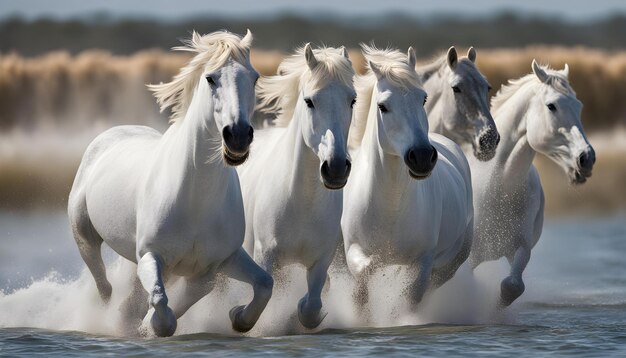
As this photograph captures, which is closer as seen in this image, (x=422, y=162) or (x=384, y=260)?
(x=422, y=162)

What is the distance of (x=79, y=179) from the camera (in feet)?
27.8

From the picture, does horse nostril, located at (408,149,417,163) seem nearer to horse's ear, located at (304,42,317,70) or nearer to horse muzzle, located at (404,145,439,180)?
horse muzzle, located at (404,145,439,180)

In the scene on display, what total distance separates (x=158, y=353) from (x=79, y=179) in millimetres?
2168

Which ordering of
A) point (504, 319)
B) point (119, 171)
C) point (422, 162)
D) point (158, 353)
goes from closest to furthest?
point (158, 353) < point (422, 162) < point (119, 171) < point (504, 319)

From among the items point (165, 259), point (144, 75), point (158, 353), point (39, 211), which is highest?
point (144, 75)

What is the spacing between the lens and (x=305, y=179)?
24.4 ft

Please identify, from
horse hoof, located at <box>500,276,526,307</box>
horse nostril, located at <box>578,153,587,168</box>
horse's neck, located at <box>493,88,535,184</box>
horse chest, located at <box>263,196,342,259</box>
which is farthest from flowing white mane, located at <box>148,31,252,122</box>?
horse's neck, located at <box>493,88,535,184</box>

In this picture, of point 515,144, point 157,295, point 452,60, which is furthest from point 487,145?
point 157,295

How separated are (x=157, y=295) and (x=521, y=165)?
373cm

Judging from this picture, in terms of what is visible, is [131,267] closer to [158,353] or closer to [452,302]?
[158,353]

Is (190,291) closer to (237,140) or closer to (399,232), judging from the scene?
(237,140)

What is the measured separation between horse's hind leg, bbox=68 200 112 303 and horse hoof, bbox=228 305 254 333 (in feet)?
4.61

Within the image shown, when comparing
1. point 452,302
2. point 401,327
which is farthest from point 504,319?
point 401,327

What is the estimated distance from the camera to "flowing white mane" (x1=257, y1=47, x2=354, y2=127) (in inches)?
280
